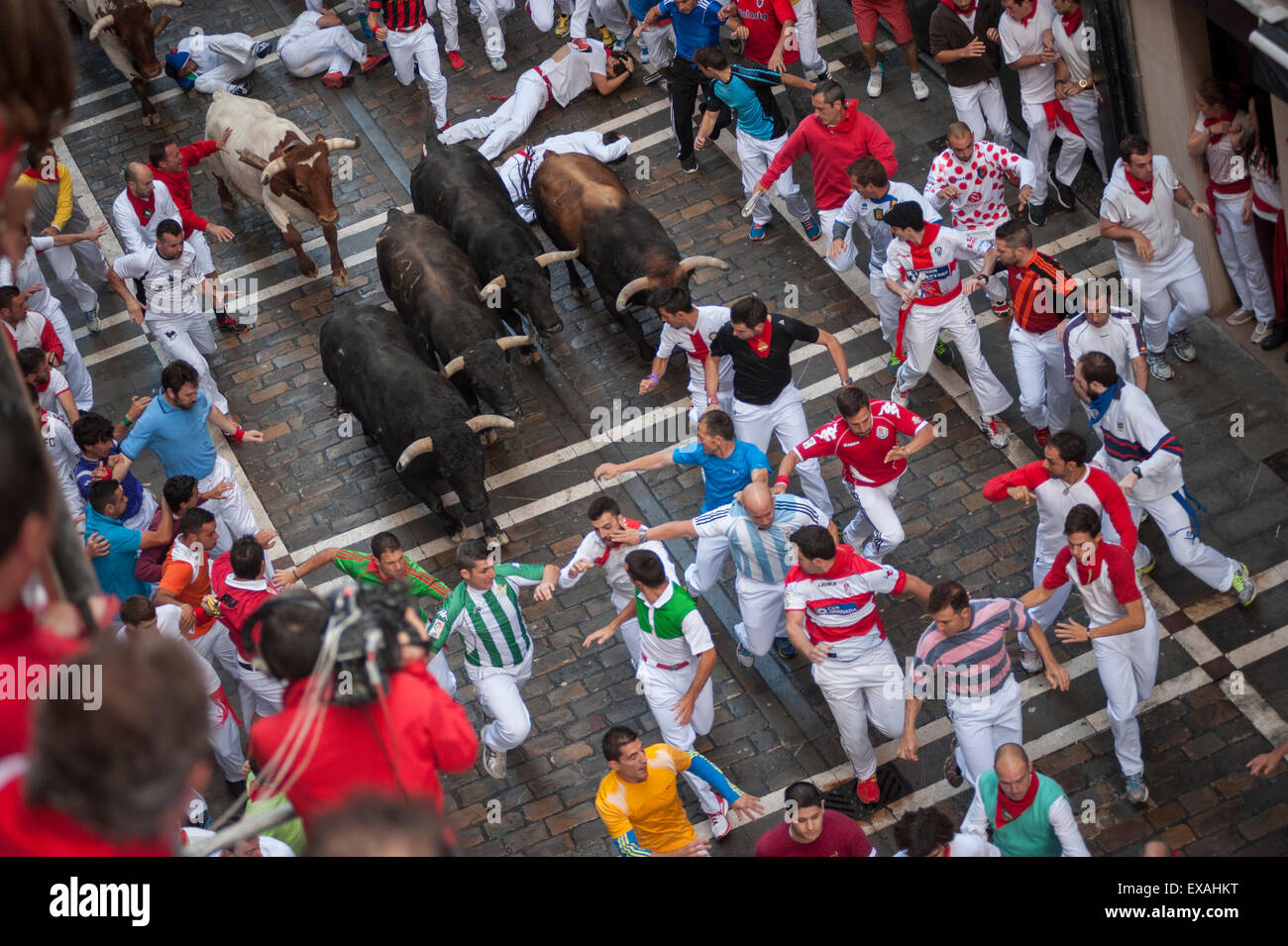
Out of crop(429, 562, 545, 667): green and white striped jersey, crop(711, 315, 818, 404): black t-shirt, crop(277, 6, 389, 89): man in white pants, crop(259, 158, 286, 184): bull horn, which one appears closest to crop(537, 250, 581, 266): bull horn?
crop(711, 315, 818, 404): black t-shirt

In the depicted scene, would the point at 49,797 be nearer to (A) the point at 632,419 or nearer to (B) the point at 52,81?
(B) the point at 52,81

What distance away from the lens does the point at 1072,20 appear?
1380cm

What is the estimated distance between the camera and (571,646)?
12.3 m

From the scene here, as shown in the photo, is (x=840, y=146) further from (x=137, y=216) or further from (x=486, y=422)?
(x=137, y=216)

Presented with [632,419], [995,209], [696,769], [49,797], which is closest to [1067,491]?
[696,769]

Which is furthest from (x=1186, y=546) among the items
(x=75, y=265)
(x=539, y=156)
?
(x=75, y=265)

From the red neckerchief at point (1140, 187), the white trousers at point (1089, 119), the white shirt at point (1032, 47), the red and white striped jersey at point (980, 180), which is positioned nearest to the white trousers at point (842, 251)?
the red and white striped jersey at point (980, 180)

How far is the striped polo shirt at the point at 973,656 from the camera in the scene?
9.62 metres

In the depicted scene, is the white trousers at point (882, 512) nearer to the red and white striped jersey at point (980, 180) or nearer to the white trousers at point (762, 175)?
the red and white striped jersey at point (980, 180)

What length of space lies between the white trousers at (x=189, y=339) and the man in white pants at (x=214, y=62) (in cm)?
518

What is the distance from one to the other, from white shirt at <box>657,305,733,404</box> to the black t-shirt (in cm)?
30

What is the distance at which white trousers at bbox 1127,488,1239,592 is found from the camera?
10.8 m

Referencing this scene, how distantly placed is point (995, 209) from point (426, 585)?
6111mm

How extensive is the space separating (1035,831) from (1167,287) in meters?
5.79
